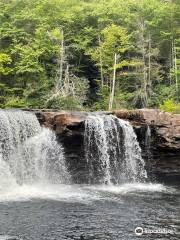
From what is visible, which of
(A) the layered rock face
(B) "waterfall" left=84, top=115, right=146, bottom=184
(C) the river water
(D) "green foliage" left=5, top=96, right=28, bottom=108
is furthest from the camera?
(D) "green foliage" left=5, top=96, right=28, bottom=108

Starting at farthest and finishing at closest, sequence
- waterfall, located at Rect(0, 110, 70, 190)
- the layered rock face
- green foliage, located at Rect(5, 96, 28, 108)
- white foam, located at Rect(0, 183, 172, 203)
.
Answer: green foliage, located at Rect(5, 96, 28, 108), the layered rock face, waterfall, located at Rect(0, 110, 70, 190), white foam, located at Rect(0, 183, 172, 203)

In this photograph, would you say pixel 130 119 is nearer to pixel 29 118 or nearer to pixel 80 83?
pixel 29 118

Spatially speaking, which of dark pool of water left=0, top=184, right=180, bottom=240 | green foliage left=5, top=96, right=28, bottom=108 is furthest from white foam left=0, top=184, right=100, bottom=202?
green foliage left=5, top=96, right=28, bottom=108

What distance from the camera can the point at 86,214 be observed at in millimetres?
13969

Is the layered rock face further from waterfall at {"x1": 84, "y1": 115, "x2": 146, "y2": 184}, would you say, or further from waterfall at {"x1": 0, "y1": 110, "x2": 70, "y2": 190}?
waterfall at {"x1": 0, "y1": 110, "x2": 70, "y2": 190}

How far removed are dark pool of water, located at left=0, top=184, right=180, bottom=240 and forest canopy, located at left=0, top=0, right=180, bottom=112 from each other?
1289 centimetres

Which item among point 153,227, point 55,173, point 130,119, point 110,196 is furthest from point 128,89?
point 153,227

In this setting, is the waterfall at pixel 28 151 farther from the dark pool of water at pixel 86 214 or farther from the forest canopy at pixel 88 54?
the forest canopy at pixel 88 54

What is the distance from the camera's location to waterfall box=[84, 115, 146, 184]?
21.8 m

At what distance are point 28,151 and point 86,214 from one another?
7.41 meters

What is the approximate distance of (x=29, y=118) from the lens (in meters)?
20.8

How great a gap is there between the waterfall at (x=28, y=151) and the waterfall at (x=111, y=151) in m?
1.58

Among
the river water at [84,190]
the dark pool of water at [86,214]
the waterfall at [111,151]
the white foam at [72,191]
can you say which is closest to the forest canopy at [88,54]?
the waterfall at [111,151]

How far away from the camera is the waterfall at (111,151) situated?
21.8 meters
